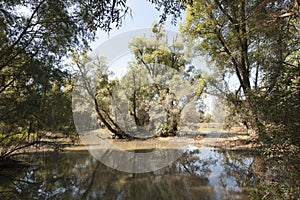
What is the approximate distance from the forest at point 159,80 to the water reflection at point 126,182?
828mm

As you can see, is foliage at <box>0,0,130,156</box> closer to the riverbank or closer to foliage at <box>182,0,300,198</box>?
the riverbank

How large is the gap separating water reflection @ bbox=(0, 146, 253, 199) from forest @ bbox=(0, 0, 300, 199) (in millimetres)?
828

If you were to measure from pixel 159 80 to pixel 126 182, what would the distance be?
943 centimetres

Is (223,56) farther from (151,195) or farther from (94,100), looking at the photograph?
(94,100)

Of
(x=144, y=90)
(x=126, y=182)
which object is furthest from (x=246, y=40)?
(x=144, y=90)

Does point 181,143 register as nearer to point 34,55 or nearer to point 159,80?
point 159,80

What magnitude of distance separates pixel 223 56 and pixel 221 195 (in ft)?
19.5

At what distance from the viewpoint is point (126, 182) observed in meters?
4.75

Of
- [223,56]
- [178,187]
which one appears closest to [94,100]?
[223,56]

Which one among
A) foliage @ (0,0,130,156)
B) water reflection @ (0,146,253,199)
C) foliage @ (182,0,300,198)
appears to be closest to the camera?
foliage @ (182,0,300,198)

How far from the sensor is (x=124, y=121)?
45.8ft

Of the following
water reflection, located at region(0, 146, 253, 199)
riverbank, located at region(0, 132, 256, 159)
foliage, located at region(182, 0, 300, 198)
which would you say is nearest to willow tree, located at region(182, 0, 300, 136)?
foliage, located at region(182, 0, 300, 198)

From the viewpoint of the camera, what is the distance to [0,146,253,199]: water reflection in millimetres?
3902

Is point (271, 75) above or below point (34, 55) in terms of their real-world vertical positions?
below
